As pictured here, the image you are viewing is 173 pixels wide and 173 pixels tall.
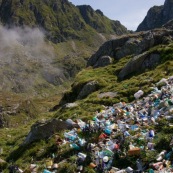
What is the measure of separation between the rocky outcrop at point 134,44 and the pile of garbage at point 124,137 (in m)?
28.7

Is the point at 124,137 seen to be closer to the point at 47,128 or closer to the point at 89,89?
the point at 47,128

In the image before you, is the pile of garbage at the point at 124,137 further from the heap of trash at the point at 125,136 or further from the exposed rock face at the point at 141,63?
the exposed rock face at the point at 141,63

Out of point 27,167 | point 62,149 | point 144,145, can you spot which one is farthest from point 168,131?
point 27,167

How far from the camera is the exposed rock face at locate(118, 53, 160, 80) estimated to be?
1422 inches

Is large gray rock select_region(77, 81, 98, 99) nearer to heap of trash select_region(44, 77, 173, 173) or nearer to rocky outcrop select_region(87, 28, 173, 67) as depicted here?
rocky outcrop select_region(87, 28, 173, 67)

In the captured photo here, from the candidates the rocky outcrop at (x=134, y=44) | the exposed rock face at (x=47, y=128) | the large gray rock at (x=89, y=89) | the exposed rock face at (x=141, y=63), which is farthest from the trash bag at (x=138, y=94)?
the rocky outcrop at (x=134, y=44)

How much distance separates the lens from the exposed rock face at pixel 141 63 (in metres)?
36.1

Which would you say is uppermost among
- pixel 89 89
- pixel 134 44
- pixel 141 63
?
pixel 134 44

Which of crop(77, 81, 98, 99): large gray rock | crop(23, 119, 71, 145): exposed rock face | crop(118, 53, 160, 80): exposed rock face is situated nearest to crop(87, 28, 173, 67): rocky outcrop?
crop(118, 53, 160, 80): exposed rock face

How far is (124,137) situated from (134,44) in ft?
158

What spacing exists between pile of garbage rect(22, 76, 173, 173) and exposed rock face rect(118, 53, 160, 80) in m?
16.0

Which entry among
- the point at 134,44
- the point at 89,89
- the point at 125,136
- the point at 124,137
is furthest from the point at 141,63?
the point at 134,44

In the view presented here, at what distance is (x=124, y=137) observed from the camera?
14383 mm

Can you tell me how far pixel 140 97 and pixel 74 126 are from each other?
20.4ft
